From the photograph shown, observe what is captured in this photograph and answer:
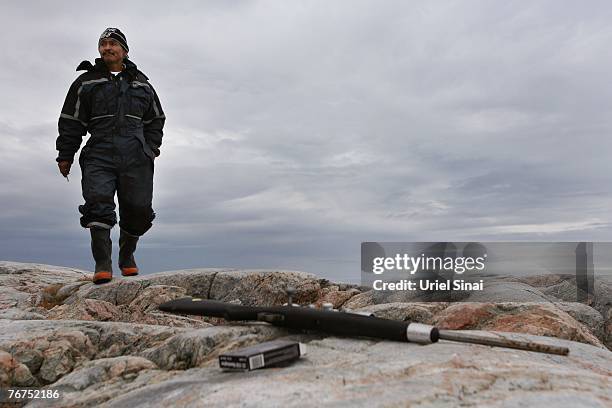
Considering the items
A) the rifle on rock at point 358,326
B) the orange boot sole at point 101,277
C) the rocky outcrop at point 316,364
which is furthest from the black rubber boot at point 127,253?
the rifle on rock at point 358,326

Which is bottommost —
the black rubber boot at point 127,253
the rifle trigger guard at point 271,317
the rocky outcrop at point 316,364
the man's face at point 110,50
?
the rocky outcrop at point 316,364

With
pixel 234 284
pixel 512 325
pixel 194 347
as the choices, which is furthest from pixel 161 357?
pixel 234 284

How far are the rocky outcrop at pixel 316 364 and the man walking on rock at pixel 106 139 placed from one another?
186 centimetres

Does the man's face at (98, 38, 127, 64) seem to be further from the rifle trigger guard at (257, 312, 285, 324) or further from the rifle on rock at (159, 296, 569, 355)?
the rifle trigger guard at (257, 312, 285, 324)

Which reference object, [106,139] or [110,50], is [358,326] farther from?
[110,50]

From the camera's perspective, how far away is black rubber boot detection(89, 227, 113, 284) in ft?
29.8

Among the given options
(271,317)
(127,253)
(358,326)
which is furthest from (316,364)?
(127,253)

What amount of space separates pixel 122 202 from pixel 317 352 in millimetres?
6881

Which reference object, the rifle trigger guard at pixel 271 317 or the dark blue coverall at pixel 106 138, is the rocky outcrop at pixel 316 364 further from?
the dark blue coverall at pixel 106 138

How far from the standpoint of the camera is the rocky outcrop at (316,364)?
2.79m

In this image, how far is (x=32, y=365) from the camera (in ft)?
14.9

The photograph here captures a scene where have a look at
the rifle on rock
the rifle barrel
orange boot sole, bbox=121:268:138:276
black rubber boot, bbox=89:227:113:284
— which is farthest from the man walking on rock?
the rifle barrel

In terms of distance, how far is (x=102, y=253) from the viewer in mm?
9312

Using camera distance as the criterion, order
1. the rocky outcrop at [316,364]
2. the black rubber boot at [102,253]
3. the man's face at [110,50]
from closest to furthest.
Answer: the rocky outcrop at [316,364], the black rubber boot at [102,253], the man's face at [110,50]
